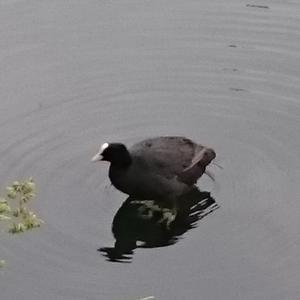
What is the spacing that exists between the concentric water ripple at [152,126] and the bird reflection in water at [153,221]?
97 millimetres

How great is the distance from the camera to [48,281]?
10.1 m

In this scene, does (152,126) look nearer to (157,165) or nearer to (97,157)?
(157,165)

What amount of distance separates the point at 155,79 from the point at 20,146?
1.92 m

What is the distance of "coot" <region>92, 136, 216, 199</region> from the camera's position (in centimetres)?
1102

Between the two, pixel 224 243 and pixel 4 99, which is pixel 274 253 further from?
pixel 4 99

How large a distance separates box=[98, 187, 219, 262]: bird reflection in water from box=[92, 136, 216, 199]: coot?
0.15m

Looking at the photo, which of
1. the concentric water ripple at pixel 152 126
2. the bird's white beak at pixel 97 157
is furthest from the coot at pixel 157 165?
the concentric water ripple at pixel 152 126

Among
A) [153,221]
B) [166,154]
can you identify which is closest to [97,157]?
[166,154]

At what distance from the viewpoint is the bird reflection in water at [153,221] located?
1074cm

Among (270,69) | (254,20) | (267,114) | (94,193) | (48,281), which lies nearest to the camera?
(48,281)

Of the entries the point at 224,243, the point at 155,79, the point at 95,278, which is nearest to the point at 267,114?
the point at 155,79

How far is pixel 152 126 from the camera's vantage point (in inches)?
485

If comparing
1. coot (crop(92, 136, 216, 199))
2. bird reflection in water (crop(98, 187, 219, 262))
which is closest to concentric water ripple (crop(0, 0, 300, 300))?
bird reflection in water (crop(98, 187, 219, 262))

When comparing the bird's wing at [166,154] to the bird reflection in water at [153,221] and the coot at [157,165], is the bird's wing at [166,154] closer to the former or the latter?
the coot at [157,165]
